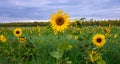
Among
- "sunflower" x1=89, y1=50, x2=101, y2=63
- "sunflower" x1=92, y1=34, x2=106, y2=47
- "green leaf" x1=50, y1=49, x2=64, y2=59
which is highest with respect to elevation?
"green leaf" x1=50, y1=49, x2=64, y2=59

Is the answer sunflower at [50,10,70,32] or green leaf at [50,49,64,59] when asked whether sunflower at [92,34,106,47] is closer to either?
sunflower at [50,10,70,32]

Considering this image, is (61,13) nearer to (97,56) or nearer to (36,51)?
(97,56)

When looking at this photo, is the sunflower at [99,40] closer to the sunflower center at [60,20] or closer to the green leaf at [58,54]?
the sunflower center at [60,20]

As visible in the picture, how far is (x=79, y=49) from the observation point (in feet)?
22.1

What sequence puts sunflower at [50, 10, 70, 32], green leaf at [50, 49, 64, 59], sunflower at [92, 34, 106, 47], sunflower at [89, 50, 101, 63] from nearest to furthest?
green leaf at [50, 49, 64, 59]
sunflower at [50, 10, 70, 32]
sunflower at [89, 50, 101, 63]
sunflower at [92, 34, 106, 47]

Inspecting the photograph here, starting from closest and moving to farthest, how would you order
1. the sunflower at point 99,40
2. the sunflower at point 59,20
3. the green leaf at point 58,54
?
the green leaf at point 58,54
the sunflower at point 59,20
the sunflower at point 99,40

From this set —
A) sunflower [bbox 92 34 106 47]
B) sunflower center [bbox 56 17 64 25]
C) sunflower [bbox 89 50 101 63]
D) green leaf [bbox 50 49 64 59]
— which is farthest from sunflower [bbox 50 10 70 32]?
sunflower [bbox 92 34 106 47]

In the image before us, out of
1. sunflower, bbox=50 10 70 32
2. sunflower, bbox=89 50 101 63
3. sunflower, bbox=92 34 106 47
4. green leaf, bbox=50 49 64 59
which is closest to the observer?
green leaf, bbox=50 49 64 59

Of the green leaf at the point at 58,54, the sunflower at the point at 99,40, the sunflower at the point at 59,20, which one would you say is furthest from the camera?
the sunflower at the point at 99,40

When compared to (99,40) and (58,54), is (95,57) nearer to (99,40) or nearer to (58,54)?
(99,40)

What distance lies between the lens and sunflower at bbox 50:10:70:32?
4023mm

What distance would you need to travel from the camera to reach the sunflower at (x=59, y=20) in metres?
4.02

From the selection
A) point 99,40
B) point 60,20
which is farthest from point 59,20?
point 99,40

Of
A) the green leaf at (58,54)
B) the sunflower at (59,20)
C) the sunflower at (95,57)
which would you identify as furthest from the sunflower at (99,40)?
the green leaf at (58,54)
